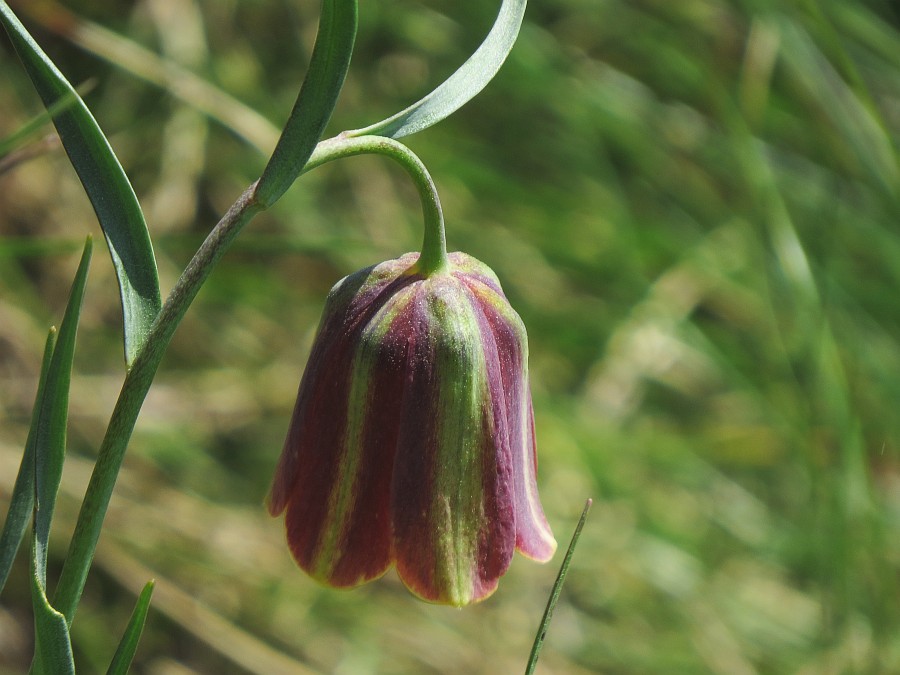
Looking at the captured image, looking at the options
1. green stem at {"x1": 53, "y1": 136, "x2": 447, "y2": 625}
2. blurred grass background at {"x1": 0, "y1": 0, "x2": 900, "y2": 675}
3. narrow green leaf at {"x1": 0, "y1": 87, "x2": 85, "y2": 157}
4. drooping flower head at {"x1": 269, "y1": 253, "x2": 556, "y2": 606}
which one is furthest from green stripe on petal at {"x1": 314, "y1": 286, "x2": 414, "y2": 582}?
blurred grass background at {"x1": 0, "y1": 0, "x2": 900, "y2": 675}

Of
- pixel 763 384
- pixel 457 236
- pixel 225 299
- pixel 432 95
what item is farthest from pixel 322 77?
pixel 763 384

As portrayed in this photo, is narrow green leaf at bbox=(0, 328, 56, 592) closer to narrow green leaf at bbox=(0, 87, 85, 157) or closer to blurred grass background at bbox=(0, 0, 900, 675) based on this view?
narrow green leaf at bbox=(0, 87, 85, 157)

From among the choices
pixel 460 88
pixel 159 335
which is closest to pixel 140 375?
pixel 159 335

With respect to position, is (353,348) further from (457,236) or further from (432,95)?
(457,236)

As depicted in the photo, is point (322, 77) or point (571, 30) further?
point (571, 30)

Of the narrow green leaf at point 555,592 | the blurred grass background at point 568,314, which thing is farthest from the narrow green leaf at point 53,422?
the blurred grass background at point 568,314

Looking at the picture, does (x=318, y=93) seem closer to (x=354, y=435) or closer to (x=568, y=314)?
(x=354, y=435)
